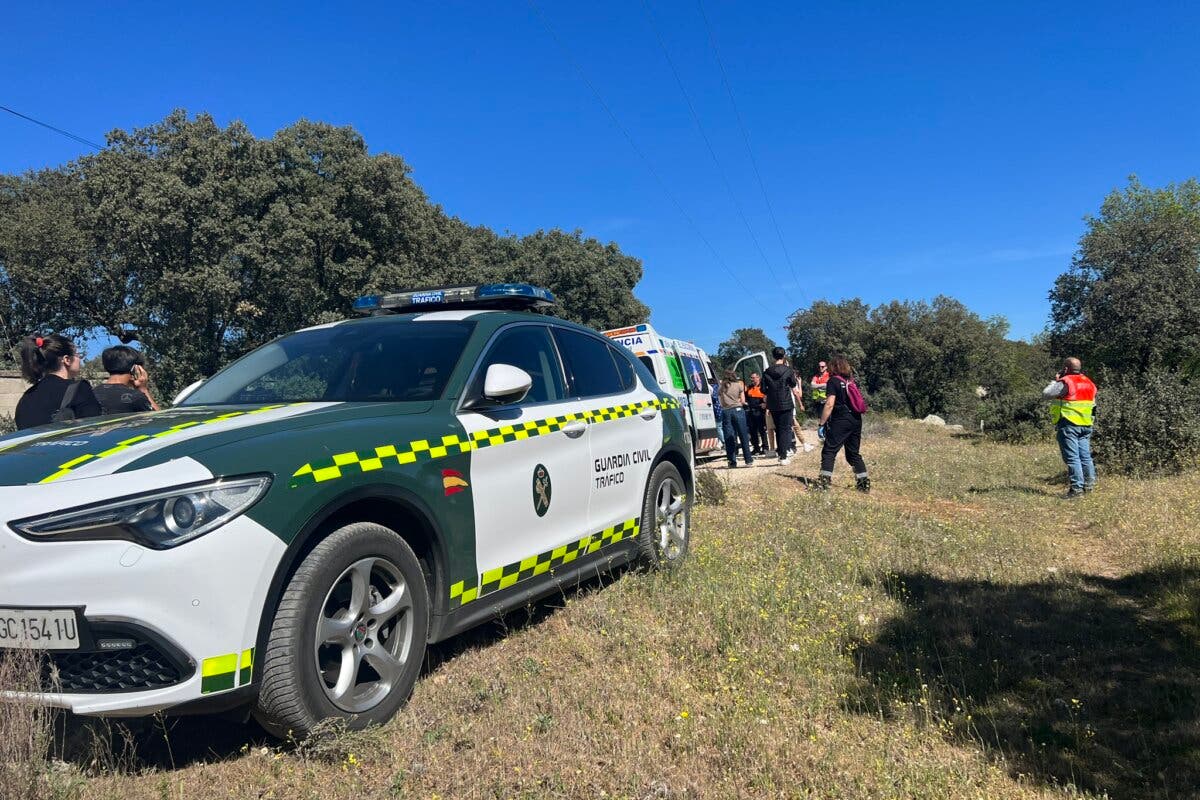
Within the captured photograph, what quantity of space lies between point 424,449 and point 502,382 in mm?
529

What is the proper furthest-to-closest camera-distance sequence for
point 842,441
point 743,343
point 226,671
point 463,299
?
point 743,343
point 842,441
point 463,299
point 226,671

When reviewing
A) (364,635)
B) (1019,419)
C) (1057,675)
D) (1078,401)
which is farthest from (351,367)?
(1019,419)

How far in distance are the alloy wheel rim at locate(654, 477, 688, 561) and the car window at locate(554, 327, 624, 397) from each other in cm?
89

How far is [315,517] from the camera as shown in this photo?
268 cm

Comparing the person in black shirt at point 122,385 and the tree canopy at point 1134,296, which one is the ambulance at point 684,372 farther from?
the tree canopy at point 1134,296

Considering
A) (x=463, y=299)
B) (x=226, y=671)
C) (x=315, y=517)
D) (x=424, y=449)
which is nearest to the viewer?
(x=226, y=671)

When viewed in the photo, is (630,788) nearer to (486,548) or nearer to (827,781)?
(827,781)

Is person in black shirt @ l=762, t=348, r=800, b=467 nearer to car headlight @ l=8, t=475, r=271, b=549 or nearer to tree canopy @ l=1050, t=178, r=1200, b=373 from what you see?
car headlight @ l=8, t=475, r=271, b=549

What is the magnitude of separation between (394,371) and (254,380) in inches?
32.5

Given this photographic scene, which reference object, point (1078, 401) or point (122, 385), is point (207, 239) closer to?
point (122, 385)

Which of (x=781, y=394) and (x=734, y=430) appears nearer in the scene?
(x=781, y=394)

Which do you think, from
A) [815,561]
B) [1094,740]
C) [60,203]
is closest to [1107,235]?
[815,561]

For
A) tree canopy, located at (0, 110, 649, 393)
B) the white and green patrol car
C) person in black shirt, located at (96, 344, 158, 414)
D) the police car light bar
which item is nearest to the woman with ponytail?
person in black shirt, located at (96, 344, 158, 414)

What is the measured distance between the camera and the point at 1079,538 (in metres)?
7.12
